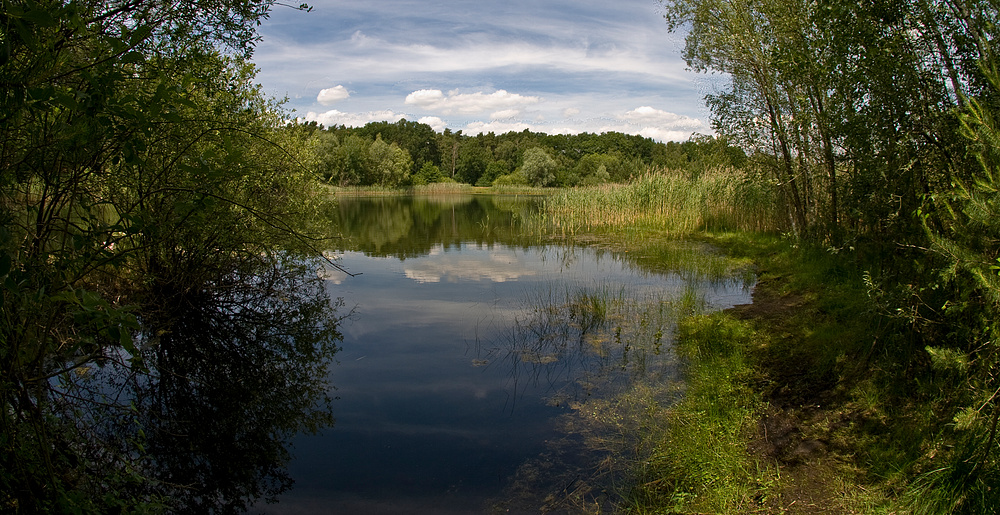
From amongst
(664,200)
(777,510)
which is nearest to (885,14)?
(777,510)

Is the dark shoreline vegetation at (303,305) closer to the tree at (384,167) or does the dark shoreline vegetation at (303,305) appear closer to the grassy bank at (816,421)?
the grassy bank at (816,421)

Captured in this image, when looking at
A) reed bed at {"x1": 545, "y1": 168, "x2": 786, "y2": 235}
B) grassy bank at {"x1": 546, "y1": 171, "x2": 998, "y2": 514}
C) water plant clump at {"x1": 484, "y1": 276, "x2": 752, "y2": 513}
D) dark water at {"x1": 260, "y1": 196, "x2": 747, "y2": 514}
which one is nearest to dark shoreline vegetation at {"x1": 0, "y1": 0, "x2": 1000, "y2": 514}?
grassy bank at {"x1": 546, "y1": 171, "x2": 998, "y2": 514}

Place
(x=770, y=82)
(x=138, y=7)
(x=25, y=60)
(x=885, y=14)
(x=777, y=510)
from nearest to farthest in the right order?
(x=25, y=60) < (x=777, y=510) < (x=138, y=7) < (x=885, y=14) < (x=770, y=82)

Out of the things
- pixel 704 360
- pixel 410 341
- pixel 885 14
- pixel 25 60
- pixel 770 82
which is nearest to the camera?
pixel 25 60

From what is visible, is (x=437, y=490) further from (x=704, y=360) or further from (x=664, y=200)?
(x=664, y=200)

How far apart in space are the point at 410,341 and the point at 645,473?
4.55m

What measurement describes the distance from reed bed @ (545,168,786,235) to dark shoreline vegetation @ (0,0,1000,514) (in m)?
6.54

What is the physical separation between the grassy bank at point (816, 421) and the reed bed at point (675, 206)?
901 cm

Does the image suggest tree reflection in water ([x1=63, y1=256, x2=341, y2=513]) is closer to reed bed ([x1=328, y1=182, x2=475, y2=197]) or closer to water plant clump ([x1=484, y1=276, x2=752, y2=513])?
water plant clump ([x1=484, y1=276, x2=752, y2=513])

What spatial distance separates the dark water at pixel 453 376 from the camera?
179 inches

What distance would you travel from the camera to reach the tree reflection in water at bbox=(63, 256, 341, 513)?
4.50 meters

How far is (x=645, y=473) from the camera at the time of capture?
432 centimetres

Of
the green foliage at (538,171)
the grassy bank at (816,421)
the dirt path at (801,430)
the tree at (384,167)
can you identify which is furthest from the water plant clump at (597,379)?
the green foliage at (538,171)

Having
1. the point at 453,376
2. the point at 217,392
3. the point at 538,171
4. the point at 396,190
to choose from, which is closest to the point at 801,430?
the point at 453,376
